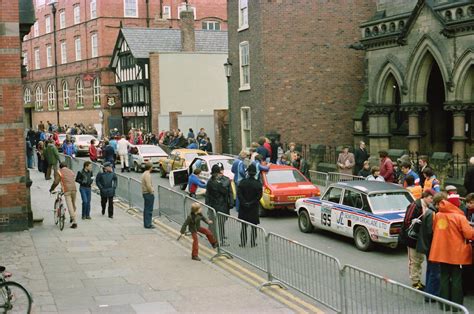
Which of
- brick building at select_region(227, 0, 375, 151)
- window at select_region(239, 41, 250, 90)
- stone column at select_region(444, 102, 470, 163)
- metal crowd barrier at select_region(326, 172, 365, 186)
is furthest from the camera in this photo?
window at select_region(239, 41, 250, 90)

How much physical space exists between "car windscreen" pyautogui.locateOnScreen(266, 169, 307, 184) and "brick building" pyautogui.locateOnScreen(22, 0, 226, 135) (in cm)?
3863

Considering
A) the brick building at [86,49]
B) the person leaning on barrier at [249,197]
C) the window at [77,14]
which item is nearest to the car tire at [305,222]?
the person leaning on barrier at [249,197]

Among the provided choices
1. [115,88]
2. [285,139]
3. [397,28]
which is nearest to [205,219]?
[397,28]

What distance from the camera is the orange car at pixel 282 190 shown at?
64.1 feet

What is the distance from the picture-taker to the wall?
162 feet

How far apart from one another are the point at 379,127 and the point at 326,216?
14378 mm

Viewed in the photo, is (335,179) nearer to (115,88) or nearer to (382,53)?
(382,53)

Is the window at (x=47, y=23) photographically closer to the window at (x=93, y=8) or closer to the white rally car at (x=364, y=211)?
the window at (x=93, y=8)

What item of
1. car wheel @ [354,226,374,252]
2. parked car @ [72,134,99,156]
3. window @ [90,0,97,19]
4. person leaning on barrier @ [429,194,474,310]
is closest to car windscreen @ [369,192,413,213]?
car wheel @ [354,226,374,252]

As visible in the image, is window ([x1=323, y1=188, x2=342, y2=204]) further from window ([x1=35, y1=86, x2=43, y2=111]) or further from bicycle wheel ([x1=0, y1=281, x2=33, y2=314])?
window ([x1=35, y1=86, x2=43, y2=111])

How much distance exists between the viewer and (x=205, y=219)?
14.6 metres

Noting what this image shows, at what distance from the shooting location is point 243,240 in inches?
521

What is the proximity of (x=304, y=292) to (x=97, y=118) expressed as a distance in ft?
177

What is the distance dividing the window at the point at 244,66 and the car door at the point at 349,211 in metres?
19.3
